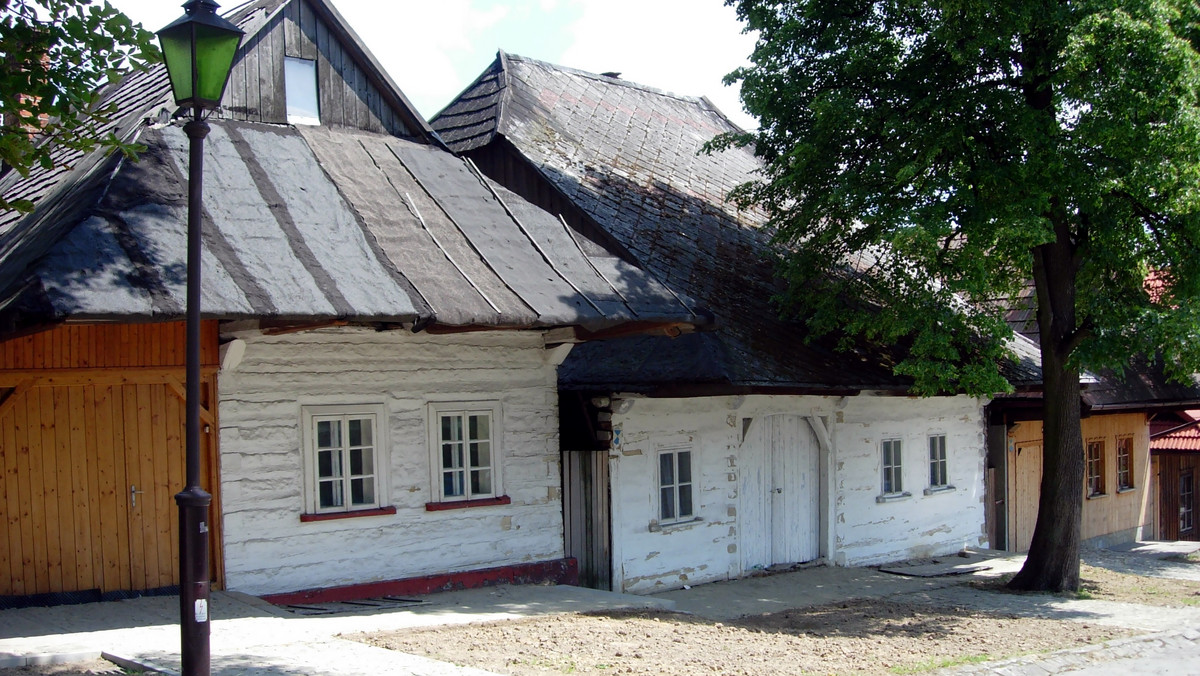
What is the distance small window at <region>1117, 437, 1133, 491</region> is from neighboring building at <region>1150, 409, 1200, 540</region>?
5.60ft

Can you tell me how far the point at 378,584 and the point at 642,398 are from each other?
3527 millimetres

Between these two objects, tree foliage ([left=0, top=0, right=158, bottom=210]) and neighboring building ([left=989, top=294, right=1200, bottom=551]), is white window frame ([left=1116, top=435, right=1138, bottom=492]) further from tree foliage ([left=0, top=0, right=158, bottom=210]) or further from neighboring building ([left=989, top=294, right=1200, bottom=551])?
tree foliage ([left=0, top=0, right=158, bottom=210])

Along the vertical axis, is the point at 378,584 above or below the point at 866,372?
below

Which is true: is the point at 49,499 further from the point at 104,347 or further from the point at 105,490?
the point at 104,347

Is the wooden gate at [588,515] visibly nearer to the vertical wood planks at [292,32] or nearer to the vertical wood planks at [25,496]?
the vertical wood planks at [292,32]

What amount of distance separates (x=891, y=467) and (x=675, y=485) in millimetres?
4128

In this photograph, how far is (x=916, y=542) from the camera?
52.3 ft

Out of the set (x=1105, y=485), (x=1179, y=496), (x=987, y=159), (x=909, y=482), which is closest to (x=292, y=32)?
(x=987, y=159)

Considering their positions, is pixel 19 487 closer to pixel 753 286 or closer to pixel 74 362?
pixel 74 362

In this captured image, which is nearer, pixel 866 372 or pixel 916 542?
pixel 866 372

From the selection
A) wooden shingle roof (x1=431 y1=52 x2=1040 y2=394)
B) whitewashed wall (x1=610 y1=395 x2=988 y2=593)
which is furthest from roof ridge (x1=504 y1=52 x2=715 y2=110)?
whitewashed wall (x1=610 y1=395 x2=988 y2=593)

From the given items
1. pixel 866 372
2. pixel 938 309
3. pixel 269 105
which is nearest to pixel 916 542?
pixel 866 372

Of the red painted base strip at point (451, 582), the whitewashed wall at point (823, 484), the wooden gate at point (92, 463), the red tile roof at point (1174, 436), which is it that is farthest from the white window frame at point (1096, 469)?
the wooden gate at point (92, 463)

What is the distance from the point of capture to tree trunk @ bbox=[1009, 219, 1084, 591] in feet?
42.1
